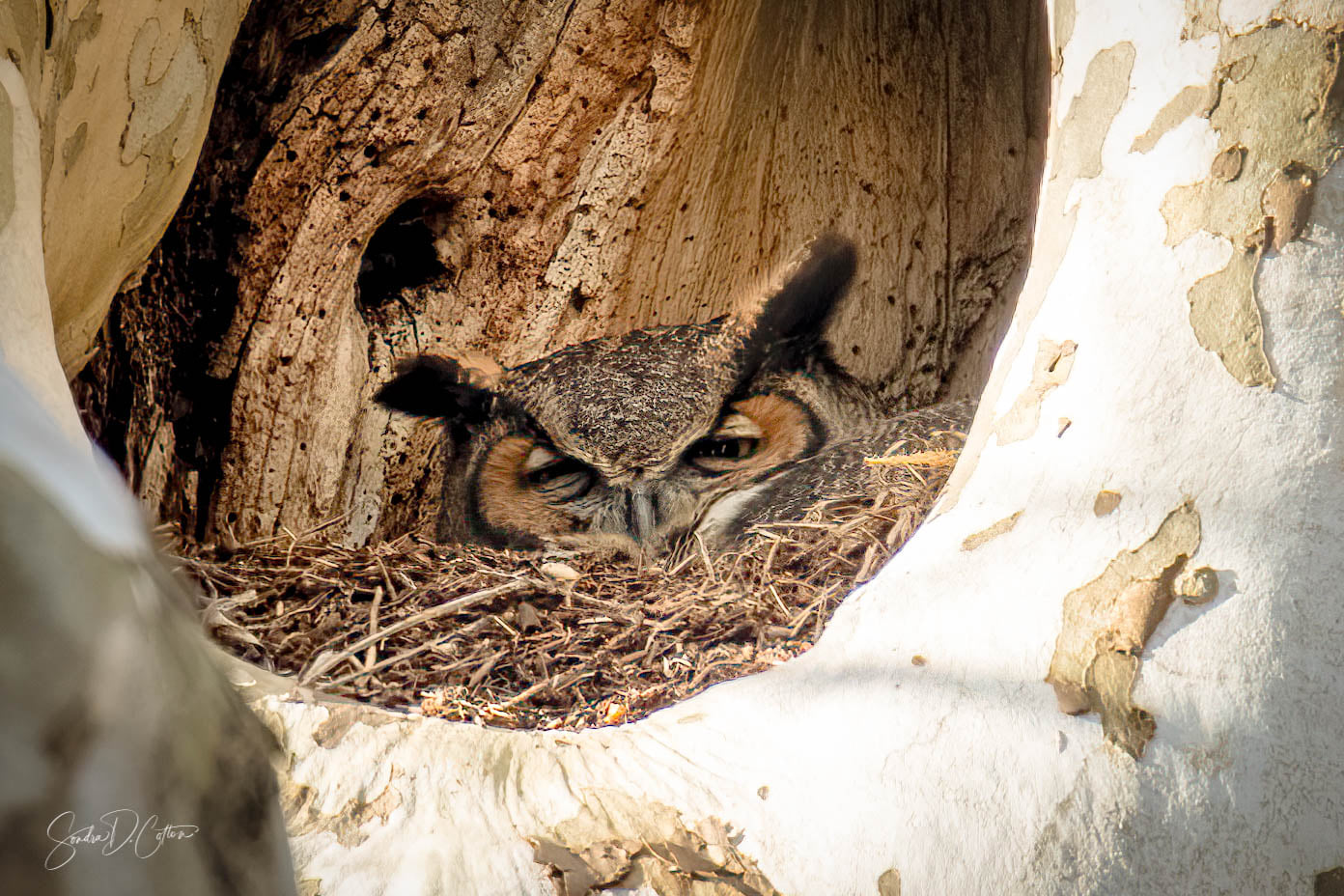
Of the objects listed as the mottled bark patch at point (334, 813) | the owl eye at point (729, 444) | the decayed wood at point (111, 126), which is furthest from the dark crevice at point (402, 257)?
the mottled bark patch at point (334, 813)

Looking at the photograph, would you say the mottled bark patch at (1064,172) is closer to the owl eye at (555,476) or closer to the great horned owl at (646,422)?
the great horned owl at (646,422)

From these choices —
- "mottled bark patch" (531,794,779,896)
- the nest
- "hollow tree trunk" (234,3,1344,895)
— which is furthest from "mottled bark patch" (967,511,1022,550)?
the nest

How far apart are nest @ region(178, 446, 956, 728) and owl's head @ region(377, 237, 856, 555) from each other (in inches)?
→ 23.7

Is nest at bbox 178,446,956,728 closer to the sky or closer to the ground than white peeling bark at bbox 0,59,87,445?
closer to the ground

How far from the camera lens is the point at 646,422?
2.68 meters

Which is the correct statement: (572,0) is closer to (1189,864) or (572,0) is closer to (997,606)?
(997,606)

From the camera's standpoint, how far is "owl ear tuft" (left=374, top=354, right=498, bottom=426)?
2.43 metres

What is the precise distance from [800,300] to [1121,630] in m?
2.16

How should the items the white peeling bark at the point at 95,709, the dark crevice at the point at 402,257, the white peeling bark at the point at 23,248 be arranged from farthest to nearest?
the dark crevice at the point at 402,257 < the white peeling bark at the point at 23,248 < the white peeling bark at the point at 95,709

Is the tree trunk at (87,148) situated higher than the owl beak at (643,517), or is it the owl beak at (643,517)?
the tree trunk at (87,148)

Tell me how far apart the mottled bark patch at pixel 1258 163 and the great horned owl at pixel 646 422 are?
1788 mm

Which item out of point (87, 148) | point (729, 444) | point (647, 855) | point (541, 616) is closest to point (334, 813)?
point (647, 855)

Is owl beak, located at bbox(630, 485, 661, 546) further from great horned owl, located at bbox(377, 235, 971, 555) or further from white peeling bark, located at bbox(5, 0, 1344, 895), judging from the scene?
white peeling bark, located at bbox(5, 0, 1344, 895)

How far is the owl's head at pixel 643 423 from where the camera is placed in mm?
2619
